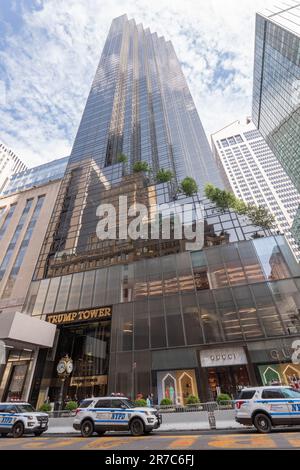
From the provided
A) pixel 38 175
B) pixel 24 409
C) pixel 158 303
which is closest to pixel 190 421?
pixel 24 409

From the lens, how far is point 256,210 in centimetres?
2889

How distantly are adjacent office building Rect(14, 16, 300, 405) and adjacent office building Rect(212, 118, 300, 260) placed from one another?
93.4m

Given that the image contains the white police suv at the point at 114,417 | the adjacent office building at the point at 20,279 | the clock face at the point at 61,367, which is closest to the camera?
the white police suv at the point at 114,417

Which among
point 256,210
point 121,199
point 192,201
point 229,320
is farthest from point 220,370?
point 121,199

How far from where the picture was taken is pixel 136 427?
11.0 meters

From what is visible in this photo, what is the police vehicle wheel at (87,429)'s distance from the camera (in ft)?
38.0

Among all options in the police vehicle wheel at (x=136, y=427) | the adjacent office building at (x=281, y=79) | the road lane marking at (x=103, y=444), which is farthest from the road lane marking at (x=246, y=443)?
the adjacent office building at (x=281, y=79)

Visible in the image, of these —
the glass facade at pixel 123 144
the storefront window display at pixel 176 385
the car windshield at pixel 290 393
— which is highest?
the glass facade at pixel 123 144

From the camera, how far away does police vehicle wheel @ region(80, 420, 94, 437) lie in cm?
1157

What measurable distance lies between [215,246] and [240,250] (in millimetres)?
2629

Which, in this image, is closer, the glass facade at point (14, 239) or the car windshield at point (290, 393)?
the car windshield at point (290, 393)

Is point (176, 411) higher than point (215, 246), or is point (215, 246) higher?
point (215, 246)

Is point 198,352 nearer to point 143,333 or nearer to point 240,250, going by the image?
point 143,333

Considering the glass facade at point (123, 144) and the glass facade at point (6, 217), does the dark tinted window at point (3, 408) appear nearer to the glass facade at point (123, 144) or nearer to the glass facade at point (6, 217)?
the glass facade at point (123, 144)
